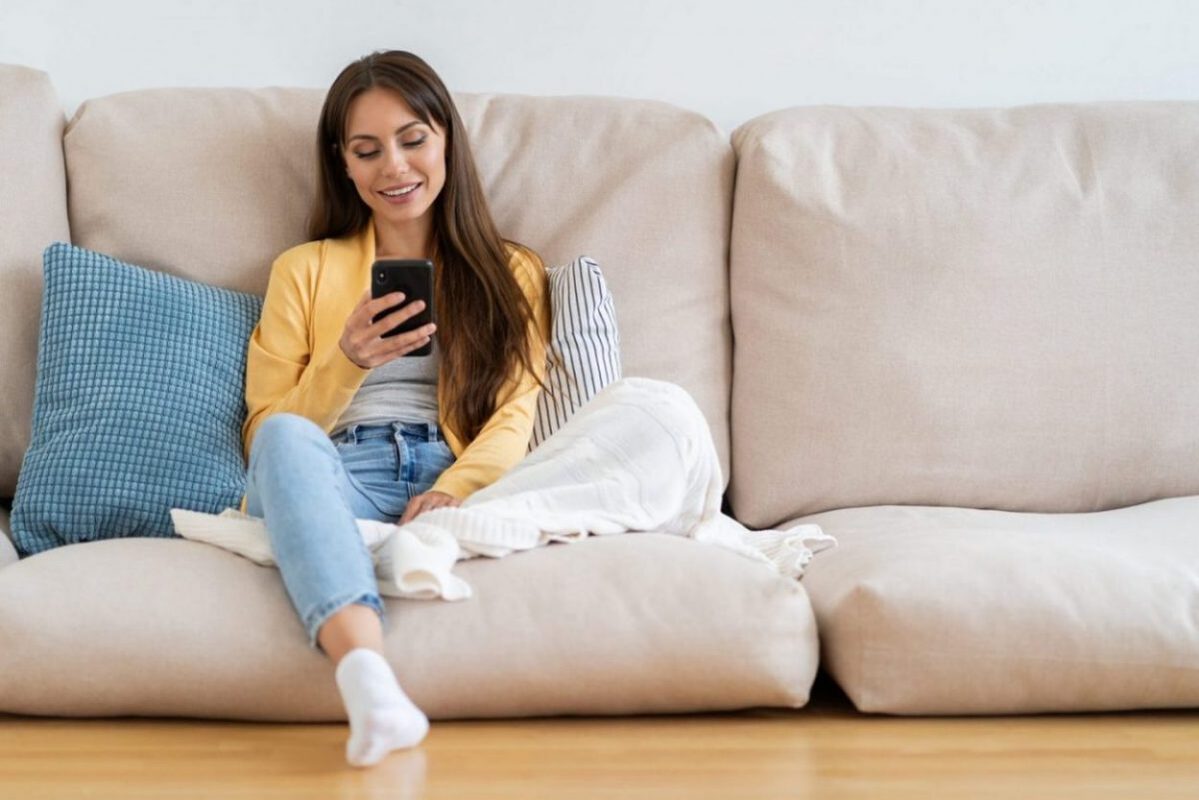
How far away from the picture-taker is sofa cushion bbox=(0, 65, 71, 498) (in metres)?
2.25

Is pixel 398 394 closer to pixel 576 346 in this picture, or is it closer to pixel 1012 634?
pixel 576 346

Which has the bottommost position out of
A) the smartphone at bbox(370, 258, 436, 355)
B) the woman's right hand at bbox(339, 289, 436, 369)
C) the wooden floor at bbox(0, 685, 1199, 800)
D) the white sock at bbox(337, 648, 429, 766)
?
the wooden floor at bbox(0, 685, 1199, 800)

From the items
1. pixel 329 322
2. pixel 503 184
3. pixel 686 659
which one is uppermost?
pixel 503 184

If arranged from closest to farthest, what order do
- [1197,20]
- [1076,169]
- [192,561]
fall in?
[192,561], [1076,169], [1197,20]

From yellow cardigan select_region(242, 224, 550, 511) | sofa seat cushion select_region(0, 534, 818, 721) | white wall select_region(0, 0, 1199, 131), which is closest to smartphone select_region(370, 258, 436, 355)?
yellow cardigan select_region(242, 224, 550, 511)

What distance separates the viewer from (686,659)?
5.49ft

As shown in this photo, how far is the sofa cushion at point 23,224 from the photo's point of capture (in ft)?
7.39

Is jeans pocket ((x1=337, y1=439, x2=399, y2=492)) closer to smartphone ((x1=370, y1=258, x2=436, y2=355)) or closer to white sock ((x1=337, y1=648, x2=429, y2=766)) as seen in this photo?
smartphone ((x1=370, y1=258, x2=436, y2=355))

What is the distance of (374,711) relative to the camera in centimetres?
148

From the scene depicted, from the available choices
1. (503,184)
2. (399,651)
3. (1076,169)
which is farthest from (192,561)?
(1076,169)

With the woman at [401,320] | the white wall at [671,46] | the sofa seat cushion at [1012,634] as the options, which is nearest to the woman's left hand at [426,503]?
the woman at [401,320]

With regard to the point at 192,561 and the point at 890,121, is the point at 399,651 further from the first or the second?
the point at 890,121

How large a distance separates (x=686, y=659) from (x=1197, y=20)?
1.85m

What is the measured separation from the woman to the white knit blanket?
19 centimetres
